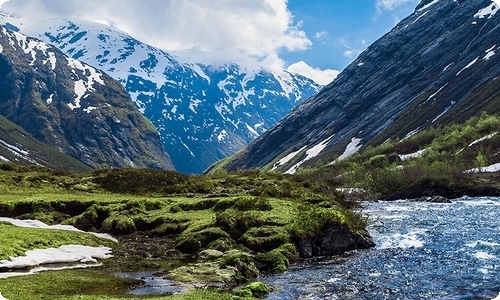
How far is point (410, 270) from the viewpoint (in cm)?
3647

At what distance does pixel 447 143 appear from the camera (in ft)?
625

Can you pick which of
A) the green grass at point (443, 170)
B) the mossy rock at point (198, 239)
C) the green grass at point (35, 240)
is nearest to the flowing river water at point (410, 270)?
the mossy rock at point (198, 239)

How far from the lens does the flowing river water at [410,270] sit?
98.7 feet

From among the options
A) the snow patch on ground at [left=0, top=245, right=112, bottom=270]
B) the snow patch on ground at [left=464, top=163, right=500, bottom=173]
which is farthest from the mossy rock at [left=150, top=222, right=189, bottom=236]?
the snow patch on ground at [left=464, top=163, right=500, bottom=173]

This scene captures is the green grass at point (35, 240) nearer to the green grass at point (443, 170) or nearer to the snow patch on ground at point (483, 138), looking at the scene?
the green grass at point (443, 170)

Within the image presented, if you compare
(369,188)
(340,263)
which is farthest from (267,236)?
(369,188)

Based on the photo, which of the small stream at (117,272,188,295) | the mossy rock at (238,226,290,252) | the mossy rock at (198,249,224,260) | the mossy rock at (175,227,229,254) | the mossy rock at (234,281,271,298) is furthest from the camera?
the mossy rock at (238,226,290,252)

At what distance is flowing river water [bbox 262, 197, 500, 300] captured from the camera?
3008cm

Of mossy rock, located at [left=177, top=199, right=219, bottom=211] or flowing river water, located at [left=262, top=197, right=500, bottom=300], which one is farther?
mossy rock, located at [left=177, top=199, right=219, bottom=211]

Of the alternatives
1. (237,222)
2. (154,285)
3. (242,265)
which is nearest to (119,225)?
(237,222)

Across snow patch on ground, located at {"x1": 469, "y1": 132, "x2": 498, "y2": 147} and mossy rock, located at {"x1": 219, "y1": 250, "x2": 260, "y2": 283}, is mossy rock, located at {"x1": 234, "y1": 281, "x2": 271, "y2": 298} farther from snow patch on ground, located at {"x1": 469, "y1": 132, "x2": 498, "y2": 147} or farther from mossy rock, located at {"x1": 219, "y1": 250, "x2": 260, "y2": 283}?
snow patch on ground, located at {"x1": 469, "y1": 132, "x2": 498, "y2": 147}

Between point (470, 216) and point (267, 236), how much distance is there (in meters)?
42.7

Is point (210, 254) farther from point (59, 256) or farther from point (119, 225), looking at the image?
point (119, 225)

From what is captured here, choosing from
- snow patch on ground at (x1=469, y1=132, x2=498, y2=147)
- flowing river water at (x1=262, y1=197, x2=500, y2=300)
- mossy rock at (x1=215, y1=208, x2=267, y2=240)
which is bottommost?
flowing river water at (x1=262, y1=197, x2=500, y2=300)
